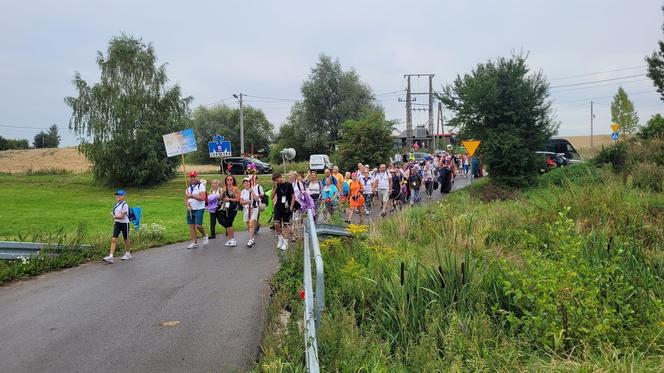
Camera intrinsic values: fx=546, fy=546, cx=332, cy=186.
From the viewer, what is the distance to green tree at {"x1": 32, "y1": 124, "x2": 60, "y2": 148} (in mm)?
114562

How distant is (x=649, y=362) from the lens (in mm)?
5059

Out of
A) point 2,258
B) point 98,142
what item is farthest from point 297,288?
point 98,142

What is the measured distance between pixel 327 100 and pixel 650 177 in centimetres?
4596

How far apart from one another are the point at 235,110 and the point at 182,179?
42766mm

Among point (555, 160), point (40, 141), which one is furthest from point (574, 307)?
point (40, 141)

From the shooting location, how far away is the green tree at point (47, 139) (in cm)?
11456

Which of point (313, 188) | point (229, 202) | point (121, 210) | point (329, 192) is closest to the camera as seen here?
point (121, 210)

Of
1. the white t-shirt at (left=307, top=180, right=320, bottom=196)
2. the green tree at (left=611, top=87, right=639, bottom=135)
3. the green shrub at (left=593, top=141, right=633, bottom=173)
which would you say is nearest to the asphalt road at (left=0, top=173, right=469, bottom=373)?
the white t-shirt at (left=307, top=180, right=320, bottom=196)

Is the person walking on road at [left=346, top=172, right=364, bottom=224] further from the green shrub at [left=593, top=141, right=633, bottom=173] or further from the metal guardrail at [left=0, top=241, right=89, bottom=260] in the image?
the green shrub at [left=593, top=141, right=633, bottom=173]

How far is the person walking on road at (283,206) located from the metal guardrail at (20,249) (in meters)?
4.78

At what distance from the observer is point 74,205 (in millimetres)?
28562

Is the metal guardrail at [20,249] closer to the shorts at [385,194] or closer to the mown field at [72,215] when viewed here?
the mown field at [72,215]

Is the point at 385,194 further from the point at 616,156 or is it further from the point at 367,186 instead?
the point at 616,156

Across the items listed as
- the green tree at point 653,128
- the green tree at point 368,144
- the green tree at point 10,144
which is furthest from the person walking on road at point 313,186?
the green tree at point 10,144
